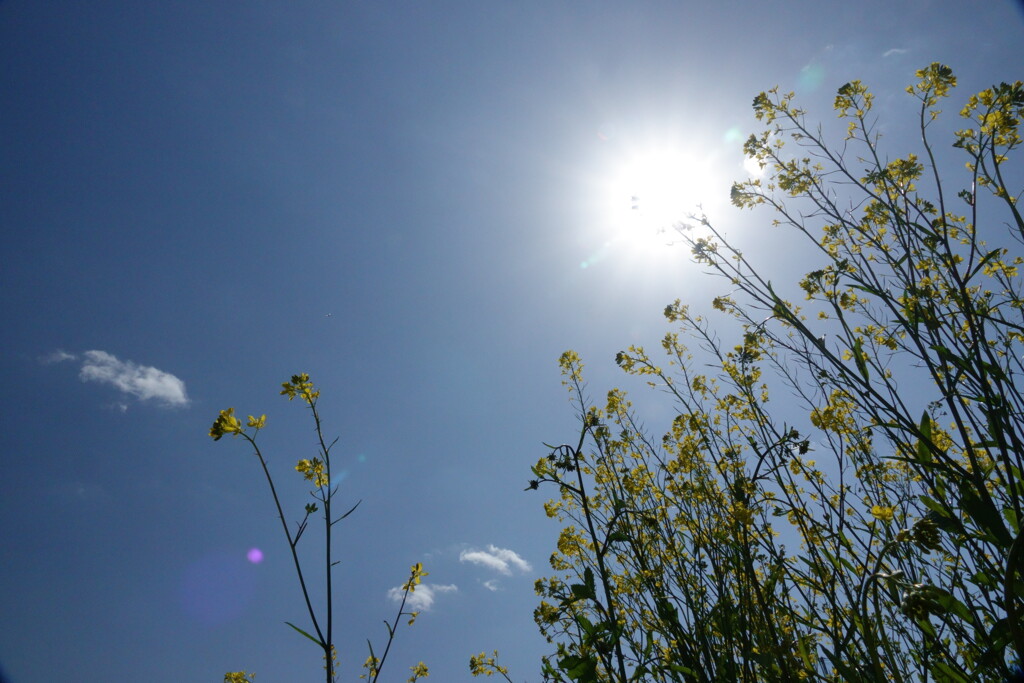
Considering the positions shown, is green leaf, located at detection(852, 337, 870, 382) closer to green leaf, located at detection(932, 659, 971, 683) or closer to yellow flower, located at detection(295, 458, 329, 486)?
green leaf, located at detection(932, 659, 971, 683)

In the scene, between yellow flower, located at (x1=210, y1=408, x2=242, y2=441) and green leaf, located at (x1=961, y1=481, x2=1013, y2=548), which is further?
yellow flower, located at (x1=210, y1=408, x2=242, y2=441)

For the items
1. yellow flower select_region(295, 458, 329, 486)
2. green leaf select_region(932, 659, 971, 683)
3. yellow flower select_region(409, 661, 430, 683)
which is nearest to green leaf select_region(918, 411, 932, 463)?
green leaf select_region(932, 659, 971, 683)

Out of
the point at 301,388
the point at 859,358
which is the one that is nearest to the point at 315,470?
the point at 301,388

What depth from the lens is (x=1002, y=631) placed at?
1.20 metres

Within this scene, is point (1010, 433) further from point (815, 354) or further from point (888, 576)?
point (888, 576)

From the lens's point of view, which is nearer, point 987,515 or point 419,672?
point 987,515

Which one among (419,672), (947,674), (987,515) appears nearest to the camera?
(987,515)

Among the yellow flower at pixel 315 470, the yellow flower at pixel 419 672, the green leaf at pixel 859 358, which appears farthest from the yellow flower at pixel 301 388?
the yellow flower at pixel 419 672

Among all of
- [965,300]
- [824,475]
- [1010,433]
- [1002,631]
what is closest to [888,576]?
[1002,631]

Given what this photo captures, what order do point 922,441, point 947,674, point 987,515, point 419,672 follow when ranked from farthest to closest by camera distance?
point 419,672
point 922,441
point 947,674
point 987,515

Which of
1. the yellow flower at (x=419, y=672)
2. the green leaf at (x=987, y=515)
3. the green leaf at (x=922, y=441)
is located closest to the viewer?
the green leaf at (x=987, y=515)

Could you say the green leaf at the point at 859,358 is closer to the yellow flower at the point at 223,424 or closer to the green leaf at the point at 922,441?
the green leaf at the point at 922,441

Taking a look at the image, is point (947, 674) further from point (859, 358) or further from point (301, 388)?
point (301, 388)

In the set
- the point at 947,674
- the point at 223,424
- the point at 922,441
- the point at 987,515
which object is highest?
the point at 223,424
